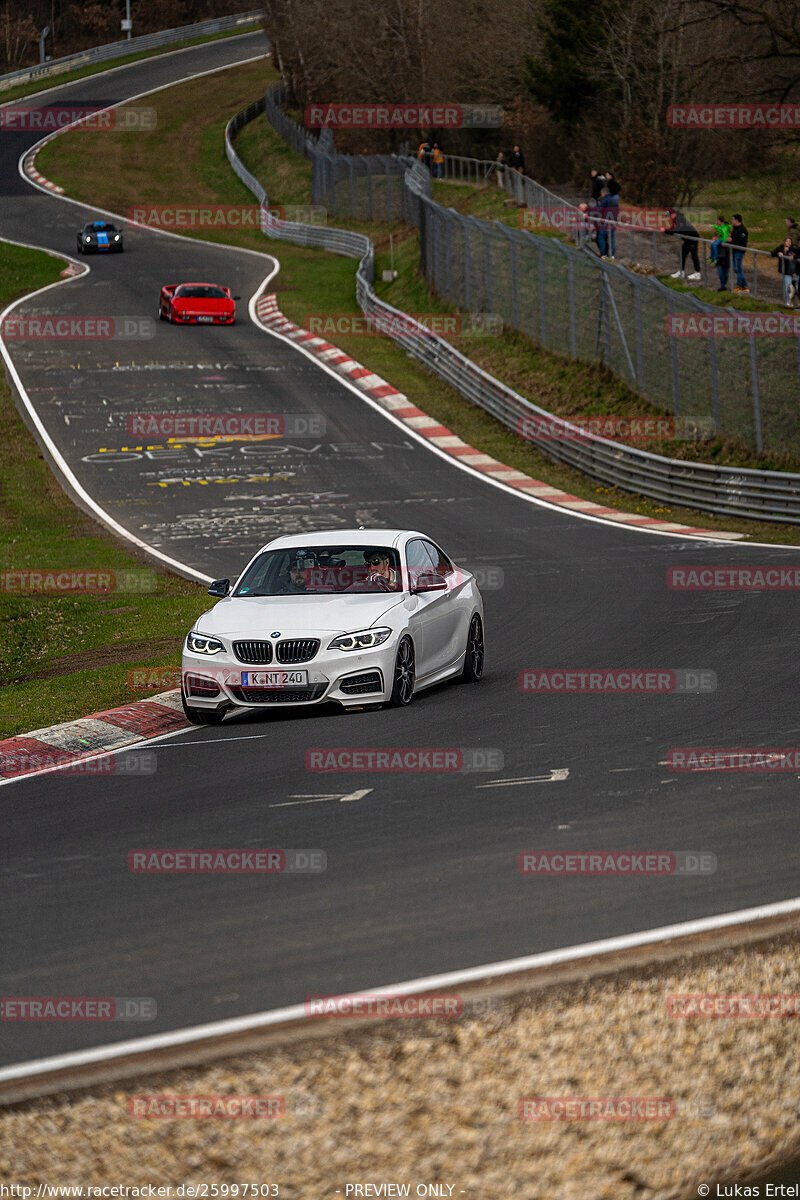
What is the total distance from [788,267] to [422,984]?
2582cm

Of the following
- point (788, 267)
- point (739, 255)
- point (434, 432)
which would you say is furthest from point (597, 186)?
point (788, 267)

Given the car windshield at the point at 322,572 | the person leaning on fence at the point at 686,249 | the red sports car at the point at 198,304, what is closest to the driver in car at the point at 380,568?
the car windshield at the point at 322,572

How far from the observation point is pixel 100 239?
189ft

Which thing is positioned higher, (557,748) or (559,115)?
(559,115)

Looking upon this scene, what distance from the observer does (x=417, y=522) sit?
25.9 meters

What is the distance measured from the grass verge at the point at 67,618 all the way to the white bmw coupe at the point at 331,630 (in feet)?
4.76

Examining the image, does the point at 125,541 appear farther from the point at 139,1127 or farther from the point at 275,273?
the point at 275,273

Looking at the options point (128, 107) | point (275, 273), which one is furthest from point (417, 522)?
point (128, 107)

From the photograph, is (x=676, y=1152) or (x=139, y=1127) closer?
(x=139, y=1127)

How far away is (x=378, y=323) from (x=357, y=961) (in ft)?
128

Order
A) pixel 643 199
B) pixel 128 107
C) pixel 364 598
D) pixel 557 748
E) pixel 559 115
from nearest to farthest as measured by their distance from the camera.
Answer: pixel 557 748
pixel 364 598
pixel 643 199
pixel 559 115
pixel 128 107

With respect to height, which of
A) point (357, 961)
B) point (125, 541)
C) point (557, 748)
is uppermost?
point (357, 961)

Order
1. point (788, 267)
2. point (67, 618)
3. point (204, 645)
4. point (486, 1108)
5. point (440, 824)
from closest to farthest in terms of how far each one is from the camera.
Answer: point (486, 1108), point (440, 824), point (204, 645), point (67, 618), point (788, 267)

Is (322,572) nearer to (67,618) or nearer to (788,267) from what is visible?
(67,618)
